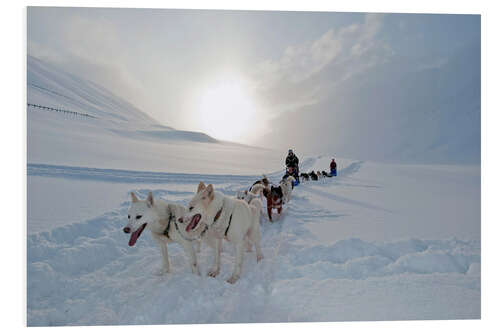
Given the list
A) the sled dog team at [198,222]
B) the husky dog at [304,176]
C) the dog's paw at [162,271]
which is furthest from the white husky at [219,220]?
the husky dog at [304,176]

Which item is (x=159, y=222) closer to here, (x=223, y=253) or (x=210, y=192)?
(x=210, y=192)

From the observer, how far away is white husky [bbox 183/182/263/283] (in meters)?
2.39

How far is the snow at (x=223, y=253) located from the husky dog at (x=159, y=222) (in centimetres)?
40

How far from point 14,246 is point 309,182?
637 centimetres

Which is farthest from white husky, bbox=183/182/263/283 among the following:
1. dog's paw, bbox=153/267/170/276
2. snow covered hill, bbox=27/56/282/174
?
snow covered hill, bbox=27/56/282/174

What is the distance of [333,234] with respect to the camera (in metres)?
3.65

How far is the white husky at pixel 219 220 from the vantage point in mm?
2393

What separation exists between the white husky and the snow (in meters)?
0.33

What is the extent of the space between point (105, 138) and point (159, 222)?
3.56 metres

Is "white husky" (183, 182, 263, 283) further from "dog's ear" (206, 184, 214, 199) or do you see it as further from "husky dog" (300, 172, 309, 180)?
"husky dog" (300, 172, 309, 180)

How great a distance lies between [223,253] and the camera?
10.7 ft

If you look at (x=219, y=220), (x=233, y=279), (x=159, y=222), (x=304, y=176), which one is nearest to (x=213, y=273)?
(x=233, y=279)
